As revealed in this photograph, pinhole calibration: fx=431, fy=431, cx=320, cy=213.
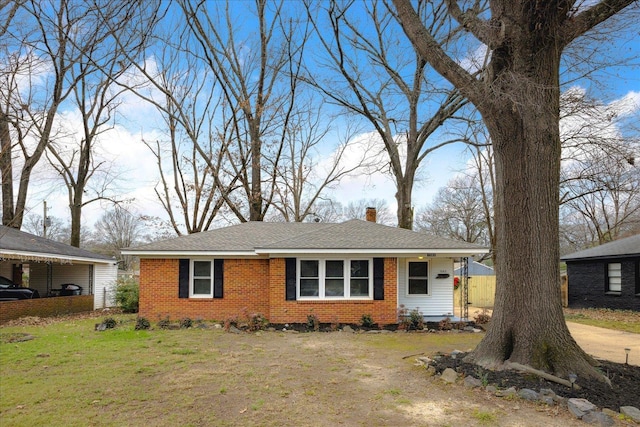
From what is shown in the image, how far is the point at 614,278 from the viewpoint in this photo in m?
18.6

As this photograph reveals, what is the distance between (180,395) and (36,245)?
541 inches

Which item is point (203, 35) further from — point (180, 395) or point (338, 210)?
point (338, 210)

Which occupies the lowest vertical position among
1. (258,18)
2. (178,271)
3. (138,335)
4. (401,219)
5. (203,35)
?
(138,335)

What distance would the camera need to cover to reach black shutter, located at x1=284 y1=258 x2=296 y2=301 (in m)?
13.1

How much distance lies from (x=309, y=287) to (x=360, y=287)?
1.58 m

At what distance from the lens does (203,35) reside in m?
22.4

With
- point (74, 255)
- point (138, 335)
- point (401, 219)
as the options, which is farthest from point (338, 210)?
point (138, 335)

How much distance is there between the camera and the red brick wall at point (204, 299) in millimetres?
13914

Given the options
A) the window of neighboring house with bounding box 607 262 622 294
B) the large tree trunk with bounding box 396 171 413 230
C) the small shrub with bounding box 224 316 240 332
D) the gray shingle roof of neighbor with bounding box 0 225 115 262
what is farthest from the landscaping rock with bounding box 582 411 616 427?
the large tree trunk with bounding box 396 171 413 230

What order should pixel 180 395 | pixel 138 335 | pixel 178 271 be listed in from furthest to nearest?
pixel 178 271
pixel 138 335
pixel 180 395

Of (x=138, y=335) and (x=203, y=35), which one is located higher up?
(x=203, y=35)

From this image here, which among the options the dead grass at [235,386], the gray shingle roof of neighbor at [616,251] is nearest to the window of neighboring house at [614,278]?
the gray shingle roof of neighbor at [616,251]

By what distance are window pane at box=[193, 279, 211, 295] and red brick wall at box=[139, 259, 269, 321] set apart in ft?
0.90

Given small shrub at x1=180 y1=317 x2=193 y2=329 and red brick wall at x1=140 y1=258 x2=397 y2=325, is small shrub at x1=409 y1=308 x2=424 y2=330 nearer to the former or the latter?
red brick wall at x1=140 y1=258 x2=397 y2=325
